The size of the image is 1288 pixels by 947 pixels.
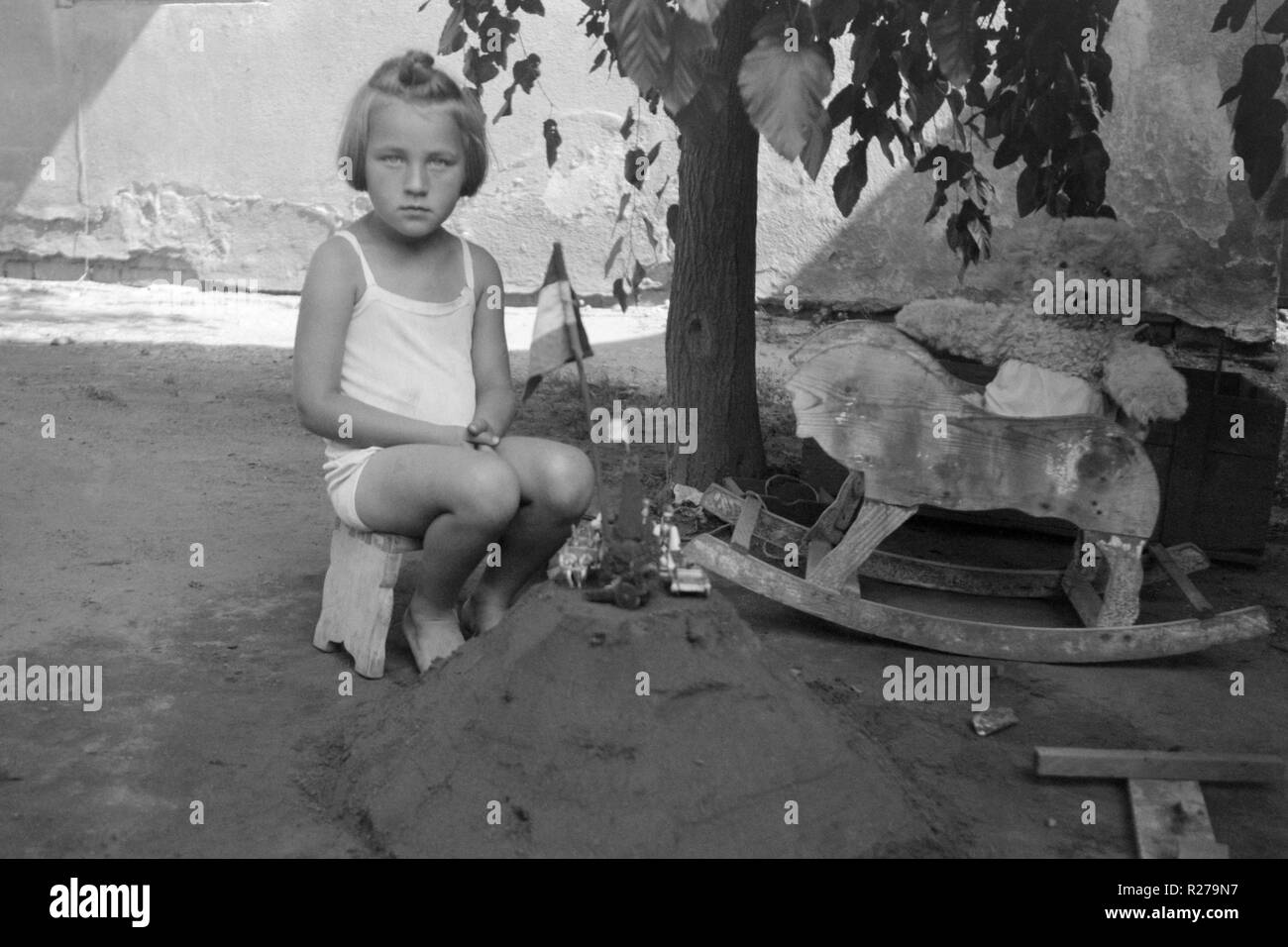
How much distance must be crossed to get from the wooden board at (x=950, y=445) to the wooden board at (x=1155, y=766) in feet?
2.50

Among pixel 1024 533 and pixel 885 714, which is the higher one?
pixel 1024 533

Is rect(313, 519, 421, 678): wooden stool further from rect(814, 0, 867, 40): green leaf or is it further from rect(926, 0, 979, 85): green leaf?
rect(926, 0, 979, 85): green leaf

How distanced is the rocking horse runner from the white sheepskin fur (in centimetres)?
11

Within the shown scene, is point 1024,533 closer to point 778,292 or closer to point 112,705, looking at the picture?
point 112,705

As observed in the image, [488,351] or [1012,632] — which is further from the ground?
[488,351]

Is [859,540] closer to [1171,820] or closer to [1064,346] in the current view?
[1064,346]

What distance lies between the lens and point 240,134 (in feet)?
27.0

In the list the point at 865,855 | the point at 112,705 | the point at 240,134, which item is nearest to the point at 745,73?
the point at 865,855

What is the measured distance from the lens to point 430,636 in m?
2.97

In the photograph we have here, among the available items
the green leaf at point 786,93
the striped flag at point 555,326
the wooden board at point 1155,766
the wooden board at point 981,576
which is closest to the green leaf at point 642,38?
the green leaf at point 786,93

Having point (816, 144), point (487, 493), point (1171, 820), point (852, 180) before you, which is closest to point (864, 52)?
point (852, 180)

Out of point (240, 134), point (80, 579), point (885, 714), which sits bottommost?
point (885, 714)

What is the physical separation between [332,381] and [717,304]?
1.72m

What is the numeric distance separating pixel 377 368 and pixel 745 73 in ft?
3.74
